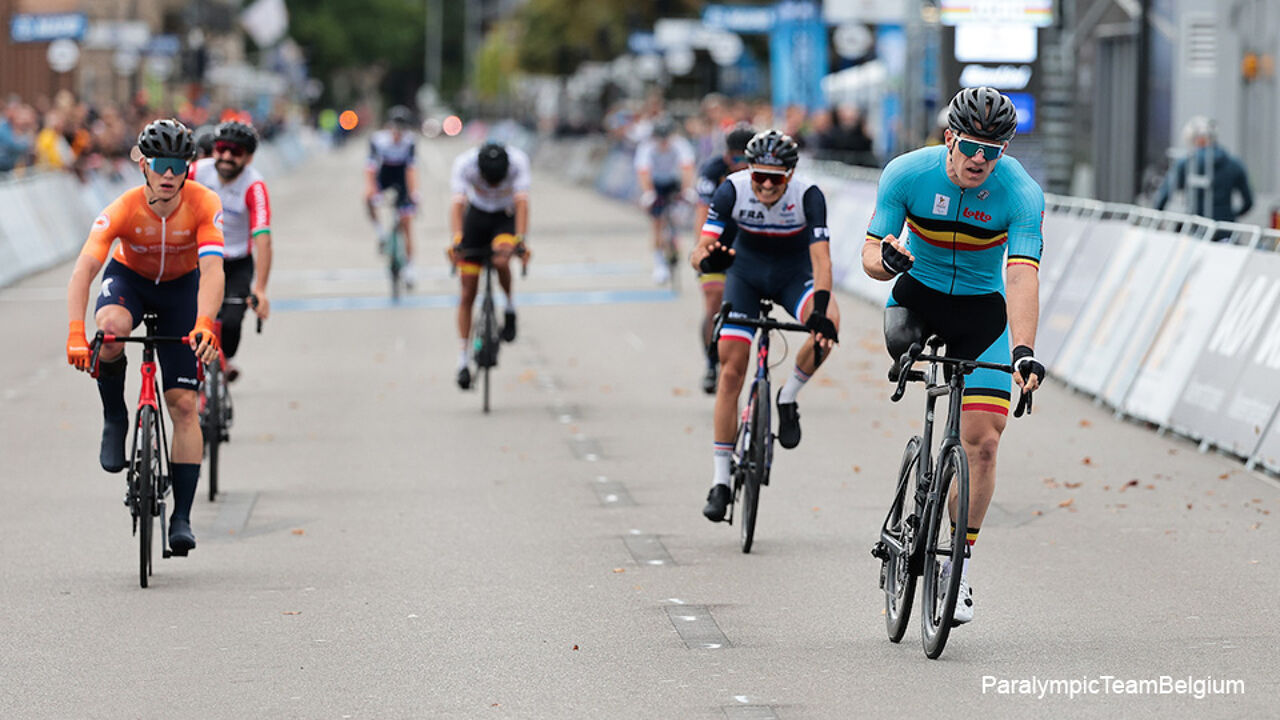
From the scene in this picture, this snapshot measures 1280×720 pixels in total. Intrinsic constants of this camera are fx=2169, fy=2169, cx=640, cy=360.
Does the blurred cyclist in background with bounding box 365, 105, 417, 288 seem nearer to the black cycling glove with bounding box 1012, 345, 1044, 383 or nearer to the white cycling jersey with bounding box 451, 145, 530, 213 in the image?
the white cycling jersey with bounding box 451, 145, 530, 213

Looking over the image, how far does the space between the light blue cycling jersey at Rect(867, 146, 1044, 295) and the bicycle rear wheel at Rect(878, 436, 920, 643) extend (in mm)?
625

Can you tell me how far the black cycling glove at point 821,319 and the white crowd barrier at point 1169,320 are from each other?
3375 mm

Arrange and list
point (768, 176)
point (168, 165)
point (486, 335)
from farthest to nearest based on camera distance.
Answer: point (486, 335)
point (768, 176)
point (168, 165)

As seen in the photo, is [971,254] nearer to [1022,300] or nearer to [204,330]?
[1022,300]

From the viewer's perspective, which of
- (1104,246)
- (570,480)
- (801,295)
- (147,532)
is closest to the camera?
(147,532)

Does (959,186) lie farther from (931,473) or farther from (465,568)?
(465,568)

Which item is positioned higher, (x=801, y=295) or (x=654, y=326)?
(x=801, y=295)

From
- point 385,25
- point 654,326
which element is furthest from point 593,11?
point 385,25

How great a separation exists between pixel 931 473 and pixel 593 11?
57779 millimetres

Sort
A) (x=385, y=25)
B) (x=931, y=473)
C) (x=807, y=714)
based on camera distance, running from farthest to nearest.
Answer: (x=385, y=25)
(x=931, y=473)
(x=807, y=714)

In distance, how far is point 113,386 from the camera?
927cm

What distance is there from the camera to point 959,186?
7578mm

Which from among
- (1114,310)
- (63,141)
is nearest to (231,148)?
(1114,310)

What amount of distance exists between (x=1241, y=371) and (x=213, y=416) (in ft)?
18.9
